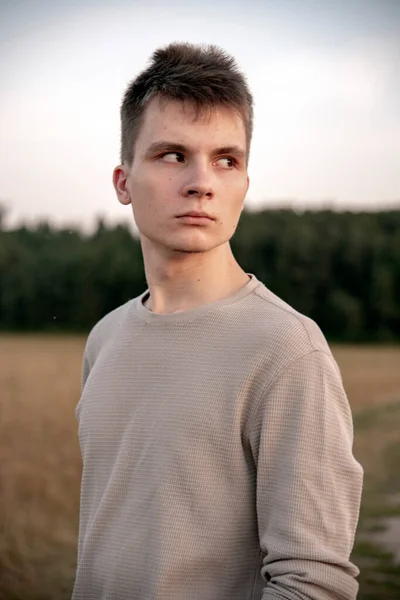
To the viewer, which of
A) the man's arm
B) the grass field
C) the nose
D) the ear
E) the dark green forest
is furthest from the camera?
the dark green forest

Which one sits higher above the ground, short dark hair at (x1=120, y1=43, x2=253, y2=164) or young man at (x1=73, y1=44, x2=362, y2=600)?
short dark hair at (x1=120, y1=43, x2=253, y2=164)

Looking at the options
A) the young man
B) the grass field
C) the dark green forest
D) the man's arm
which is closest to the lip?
the young man

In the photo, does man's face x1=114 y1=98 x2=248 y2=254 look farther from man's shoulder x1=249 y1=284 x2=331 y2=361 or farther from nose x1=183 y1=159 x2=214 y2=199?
man's shoulder x1=249 y1=284 x2=331 y2=361

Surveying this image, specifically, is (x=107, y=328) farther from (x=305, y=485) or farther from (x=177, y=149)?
(x=305, y=485)

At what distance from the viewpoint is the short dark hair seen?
4.07 feet

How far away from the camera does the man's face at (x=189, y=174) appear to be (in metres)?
1.23

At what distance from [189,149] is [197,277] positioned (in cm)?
20

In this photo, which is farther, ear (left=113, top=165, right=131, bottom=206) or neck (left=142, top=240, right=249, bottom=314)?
ear (left=113, top=165, right=131, bottom=206)

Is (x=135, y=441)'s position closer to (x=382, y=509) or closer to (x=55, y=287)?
(x=382, y=509)

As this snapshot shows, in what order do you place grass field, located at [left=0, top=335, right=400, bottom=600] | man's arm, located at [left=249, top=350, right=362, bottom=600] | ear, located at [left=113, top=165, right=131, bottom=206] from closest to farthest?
man's arm, located at [left=249, top=350, right=362, bottom=600], ear, located at [left=113, top=165, right=131, bottom=206], grass field, located at [left=0, top=335, right=400, bottom=600]

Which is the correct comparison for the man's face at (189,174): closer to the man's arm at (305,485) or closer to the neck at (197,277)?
the neck at (197,277)

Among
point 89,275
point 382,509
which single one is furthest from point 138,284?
point 382,509

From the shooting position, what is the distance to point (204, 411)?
117 centimetres

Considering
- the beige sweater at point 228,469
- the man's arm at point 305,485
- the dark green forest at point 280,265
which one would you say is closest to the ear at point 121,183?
the beige sweater at point 228,469
